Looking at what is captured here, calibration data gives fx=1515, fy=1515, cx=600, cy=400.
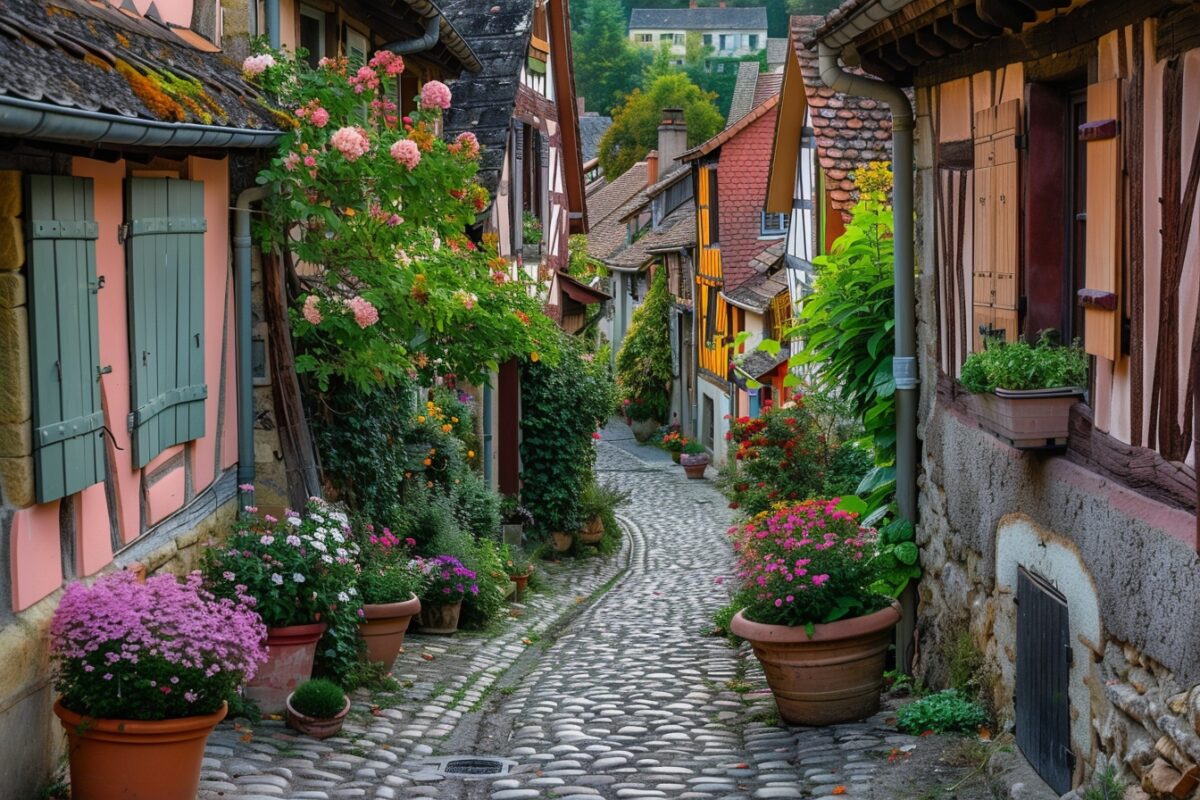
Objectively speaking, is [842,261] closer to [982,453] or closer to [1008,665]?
[982,453]

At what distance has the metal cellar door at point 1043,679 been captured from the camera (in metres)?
5.90

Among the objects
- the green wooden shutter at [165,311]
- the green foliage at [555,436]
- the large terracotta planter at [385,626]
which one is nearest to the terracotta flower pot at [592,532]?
the green foliage at [555,436]

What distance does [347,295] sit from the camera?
925 centimetres

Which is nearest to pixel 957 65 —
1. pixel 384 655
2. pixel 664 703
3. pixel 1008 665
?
pixel 1008 665

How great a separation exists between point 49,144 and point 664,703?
5.34 meters

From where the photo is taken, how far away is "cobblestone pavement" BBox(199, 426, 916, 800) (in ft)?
23.2

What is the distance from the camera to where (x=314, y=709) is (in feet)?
25.0

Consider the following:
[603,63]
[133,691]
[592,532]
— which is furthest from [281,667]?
[603,63]

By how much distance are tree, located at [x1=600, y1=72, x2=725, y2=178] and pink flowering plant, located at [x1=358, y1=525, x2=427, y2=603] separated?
49304 mm

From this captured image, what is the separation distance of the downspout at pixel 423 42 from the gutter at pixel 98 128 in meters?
4.39

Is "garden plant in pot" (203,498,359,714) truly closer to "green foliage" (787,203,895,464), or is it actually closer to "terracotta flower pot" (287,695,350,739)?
"terracotta flower pot" (287,695,350,739)

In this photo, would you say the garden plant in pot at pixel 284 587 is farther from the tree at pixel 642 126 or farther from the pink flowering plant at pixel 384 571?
the tree at pixel 642 126

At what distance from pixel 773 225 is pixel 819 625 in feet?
76.3

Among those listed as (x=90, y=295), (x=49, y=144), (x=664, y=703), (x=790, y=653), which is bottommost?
(x=664, y=703)
